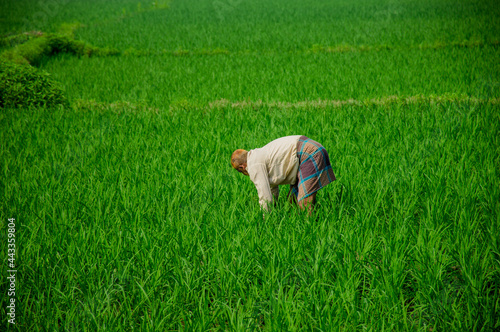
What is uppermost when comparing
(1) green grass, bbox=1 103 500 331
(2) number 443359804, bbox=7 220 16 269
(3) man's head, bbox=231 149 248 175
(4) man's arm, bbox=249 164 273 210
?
(3) man's head, bbox=231 149 248 175

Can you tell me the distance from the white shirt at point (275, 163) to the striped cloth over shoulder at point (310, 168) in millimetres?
50

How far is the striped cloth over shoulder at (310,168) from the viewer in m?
2.76

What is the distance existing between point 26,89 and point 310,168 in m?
5.82

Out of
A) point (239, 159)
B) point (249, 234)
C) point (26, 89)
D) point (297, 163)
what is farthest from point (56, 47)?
point (249, 234)

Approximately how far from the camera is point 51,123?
5.50m

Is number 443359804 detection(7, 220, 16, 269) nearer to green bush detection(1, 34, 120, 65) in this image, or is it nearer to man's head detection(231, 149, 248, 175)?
man's head detection(231, 149, 248, 175)

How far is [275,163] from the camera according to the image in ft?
9.12

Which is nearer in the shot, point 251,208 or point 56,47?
point 251,208

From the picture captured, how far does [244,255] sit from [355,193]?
1264mm

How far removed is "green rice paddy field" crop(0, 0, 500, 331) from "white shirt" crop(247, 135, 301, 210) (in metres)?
0.25

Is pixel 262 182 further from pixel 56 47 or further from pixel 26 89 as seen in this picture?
pixel 56 47

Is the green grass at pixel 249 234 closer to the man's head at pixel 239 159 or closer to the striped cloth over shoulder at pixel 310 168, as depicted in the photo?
the striped cloth over shoulder at pixel 310 168

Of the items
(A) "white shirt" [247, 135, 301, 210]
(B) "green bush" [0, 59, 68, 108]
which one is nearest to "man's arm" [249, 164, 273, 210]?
(A) "white shirt" [247, 135, 301, 210]

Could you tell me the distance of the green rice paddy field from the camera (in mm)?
1974
